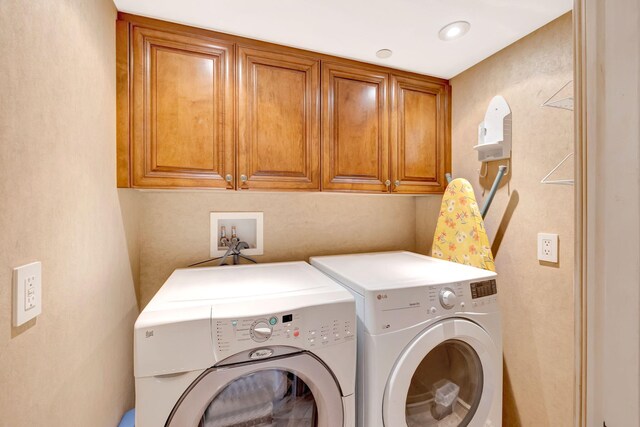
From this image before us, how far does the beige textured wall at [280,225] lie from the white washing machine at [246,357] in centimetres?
51

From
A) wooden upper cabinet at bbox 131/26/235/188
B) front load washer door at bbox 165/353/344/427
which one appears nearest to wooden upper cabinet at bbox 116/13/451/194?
wooden upper cabinet at bbox 131/26/235/188

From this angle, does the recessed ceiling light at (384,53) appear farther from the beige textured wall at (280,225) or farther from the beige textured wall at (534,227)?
the beige textured wall at (280,225)

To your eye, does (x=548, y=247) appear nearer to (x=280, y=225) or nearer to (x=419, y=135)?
(x=419, y=135)

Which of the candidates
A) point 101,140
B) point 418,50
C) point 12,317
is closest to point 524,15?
point 418,50

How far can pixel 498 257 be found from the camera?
5.06 ft

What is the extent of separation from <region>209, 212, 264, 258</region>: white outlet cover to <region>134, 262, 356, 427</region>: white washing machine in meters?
0.50

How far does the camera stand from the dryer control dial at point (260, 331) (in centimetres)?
87

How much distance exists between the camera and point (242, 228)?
1678 millimetres

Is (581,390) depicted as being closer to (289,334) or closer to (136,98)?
(289,334)

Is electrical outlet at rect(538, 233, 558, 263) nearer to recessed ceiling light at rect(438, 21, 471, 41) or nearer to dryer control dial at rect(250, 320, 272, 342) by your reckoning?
recessed ceiling light at rect(438, 21, 471, 41)

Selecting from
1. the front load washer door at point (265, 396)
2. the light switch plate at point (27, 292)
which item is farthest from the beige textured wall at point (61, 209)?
the front load washer door at point (265, 396)

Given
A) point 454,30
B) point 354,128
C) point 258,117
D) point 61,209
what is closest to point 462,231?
point 354,128

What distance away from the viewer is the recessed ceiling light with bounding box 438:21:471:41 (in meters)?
1.27

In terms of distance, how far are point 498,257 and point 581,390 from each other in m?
1.26
